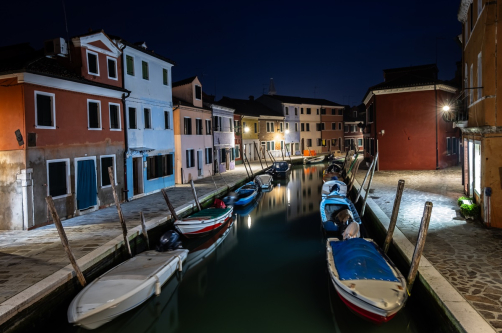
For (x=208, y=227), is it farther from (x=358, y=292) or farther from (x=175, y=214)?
(x=358, y=292)

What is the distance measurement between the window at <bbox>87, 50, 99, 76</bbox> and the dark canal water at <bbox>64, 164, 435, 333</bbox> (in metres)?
9.10

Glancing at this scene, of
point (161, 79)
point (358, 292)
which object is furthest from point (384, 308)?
point (161, 79)

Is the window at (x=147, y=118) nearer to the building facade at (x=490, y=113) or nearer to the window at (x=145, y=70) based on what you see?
the window at (x=145, y=70)

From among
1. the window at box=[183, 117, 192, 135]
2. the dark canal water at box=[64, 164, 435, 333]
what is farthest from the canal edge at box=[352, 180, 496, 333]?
the window at box=[183, 117, 192, 135]

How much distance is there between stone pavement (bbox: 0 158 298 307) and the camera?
312 inches

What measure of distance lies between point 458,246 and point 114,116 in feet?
51.2

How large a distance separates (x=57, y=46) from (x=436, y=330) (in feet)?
53.9

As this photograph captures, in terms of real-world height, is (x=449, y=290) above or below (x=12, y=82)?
below

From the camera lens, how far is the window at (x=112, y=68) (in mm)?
17203

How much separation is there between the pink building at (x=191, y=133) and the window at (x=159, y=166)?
142 cm

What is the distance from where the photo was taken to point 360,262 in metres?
7.92

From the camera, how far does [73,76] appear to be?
14.4m

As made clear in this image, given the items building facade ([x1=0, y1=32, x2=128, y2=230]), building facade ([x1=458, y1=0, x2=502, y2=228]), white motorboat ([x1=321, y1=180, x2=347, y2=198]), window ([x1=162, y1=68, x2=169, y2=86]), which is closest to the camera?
building facade ([x1=458, y1=0, x2=502, y2=228])

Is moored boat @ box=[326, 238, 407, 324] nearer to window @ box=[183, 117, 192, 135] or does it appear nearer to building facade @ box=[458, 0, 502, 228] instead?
building facade @ box=[458, 0, 502, 228]
